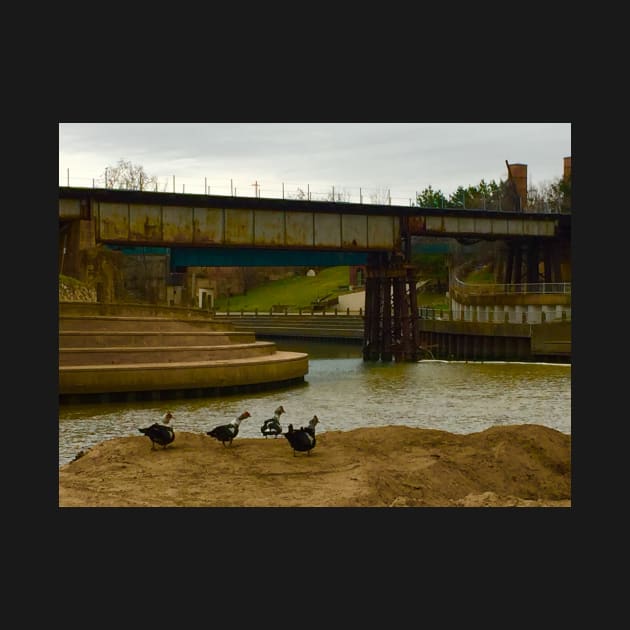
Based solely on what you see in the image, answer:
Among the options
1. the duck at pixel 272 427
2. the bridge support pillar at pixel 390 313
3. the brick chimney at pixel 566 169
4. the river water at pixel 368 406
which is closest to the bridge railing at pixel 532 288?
the bridge support pillar at pixel 390 313

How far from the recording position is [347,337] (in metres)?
101

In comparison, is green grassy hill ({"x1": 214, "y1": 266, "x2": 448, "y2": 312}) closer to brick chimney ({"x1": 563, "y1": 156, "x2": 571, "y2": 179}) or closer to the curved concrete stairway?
brick chimney ({"x1": 563, "y1": 156, "x2": 571, "y2": 179})

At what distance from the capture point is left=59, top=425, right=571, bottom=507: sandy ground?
61.4 feet

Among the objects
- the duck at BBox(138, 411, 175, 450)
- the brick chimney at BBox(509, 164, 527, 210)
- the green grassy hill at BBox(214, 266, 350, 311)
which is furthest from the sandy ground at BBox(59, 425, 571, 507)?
the green grassy hill at BBox(214, 266, 350, 311)

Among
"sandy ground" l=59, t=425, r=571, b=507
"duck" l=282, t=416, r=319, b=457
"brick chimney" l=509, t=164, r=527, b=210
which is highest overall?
"brick chimney" l=509, t=164, r=527, b=210

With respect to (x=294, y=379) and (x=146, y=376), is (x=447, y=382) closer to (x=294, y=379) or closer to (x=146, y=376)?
(x=294, y=379)

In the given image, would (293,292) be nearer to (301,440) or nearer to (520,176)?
(520,176)

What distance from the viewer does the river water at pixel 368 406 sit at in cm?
3172

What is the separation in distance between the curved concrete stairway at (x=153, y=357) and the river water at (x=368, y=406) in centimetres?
75

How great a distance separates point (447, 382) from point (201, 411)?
16300 millimetres

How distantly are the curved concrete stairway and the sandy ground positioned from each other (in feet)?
41.9

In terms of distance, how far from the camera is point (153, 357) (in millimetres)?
41062

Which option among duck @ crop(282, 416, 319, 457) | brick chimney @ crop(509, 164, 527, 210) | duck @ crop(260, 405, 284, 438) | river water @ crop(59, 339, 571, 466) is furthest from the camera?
brick chimney @ crop(509, 164, 527, 210)

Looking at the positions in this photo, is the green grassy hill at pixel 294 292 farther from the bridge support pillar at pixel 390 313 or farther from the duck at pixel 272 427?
the duck at pixel 272 427
